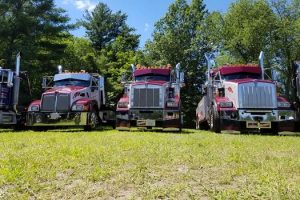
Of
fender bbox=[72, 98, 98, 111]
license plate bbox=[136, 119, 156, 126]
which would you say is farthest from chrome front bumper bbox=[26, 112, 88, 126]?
license plate bbox=[136, 119, 156, 126]

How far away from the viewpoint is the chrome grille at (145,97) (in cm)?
1602

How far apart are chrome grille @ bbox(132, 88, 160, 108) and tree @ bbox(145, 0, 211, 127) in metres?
19.6

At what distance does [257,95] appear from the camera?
50.1 feet

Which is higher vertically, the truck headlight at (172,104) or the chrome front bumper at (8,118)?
the truck headlight at (172,104)

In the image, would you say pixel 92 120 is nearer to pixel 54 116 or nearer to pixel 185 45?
pixel 54 116

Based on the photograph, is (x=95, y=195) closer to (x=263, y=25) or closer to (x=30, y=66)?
(x=30, y=66)

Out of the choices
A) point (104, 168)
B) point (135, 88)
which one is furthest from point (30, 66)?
point (104, 168)

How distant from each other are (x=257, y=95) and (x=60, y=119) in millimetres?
7580

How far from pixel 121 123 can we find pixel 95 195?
11614 mm

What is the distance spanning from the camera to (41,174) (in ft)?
18.2

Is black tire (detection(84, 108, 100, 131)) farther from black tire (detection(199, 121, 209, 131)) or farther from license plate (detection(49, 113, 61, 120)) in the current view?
black tire (detection(199, 121, 209, 131))

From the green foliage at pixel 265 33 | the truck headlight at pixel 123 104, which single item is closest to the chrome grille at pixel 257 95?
the truck headlight at pixel 123 104

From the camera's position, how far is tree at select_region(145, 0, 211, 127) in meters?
37.0

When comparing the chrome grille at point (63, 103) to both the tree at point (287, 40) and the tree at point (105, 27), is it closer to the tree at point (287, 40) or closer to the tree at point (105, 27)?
the tree at point (287, 40)
